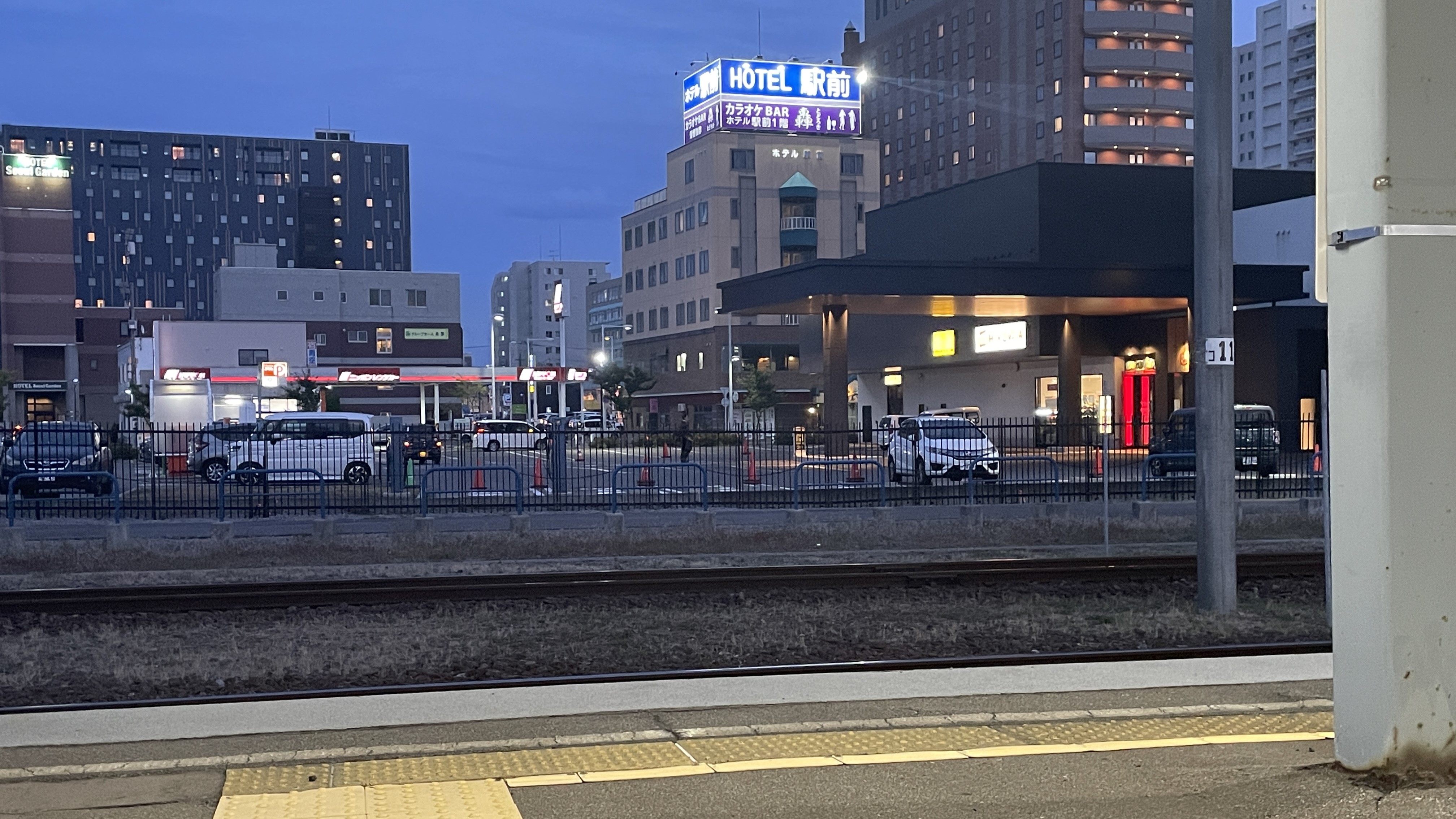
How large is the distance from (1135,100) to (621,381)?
46.4 m

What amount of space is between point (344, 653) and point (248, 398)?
5136cm

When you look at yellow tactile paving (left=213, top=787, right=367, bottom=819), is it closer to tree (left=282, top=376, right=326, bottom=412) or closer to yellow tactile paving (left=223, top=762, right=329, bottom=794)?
yellow tactile paving (left=223, top=762, right=329, bottom=794)

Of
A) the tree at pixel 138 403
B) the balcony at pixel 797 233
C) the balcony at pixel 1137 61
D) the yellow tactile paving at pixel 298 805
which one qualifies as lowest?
the yellow tactile paving at pixel 298 805

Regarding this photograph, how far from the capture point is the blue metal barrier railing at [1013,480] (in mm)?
24641

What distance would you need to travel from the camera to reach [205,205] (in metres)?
162

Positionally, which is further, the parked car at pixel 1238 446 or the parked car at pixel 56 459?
the parked car at pixel 1238 446

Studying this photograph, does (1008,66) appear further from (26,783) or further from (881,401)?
(26,783)

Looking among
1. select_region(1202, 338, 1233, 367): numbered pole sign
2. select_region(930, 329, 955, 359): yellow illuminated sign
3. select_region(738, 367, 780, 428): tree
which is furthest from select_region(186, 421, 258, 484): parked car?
select_region(738, 367, 780, 428): tree

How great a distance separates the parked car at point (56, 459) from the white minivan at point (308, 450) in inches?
117

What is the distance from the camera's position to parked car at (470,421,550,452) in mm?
25953

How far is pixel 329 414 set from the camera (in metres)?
33.8

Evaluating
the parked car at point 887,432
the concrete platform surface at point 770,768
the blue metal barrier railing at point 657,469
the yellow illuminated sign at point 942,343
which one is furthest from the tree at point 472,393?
the concrete platform surface at point 770,768

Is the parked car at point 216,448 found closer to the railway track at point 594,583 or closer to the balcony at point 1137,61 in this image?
the railway track at point 594,583

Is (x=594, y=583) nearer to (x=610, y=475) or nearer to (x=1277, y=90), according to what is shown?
(x=610, y=475)
